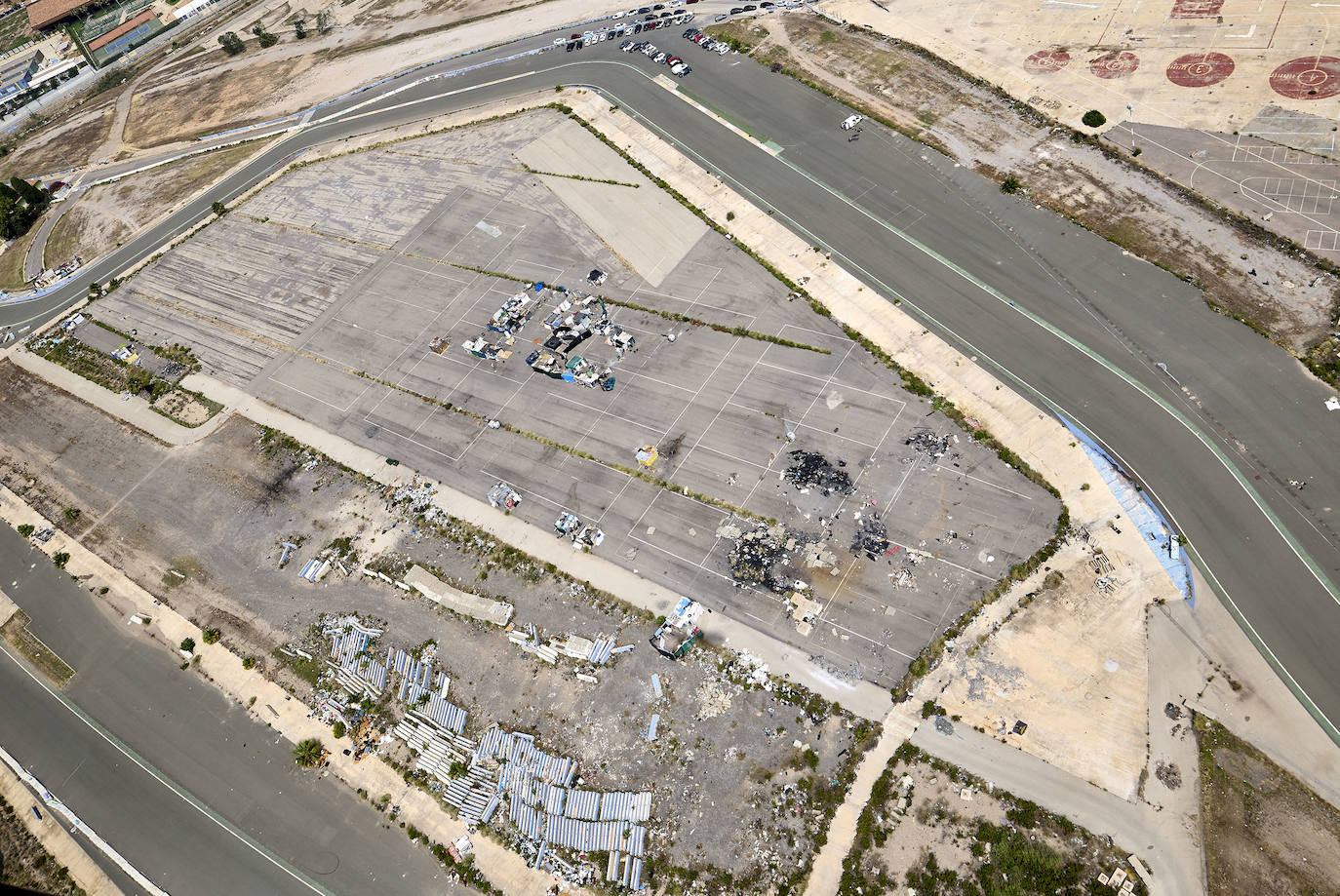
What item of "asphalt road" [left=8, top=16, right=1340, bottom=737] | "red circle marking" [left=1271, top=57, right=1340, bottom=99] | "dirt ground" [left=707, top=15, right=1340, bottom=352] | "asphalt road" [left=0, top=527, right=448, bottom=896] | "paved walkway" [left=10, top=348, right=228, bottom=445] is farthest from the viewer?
"red circle marking" [left=1271, top=57, right=1340, bottom=99]

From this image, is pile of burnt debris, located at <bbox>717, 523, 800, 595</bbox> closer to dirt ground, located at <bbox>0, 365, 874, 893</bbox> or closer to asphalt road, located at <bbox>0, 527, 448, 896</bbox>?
dirt ground, located at <bbox>0, 365, 874, 893</bbox>

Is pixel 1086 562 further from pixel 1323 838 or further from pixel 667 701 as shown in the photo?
pixel 667 701

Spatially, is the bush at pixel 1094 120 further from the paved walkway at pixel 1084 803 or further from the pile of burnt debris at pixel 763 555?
the paved walkway at pixel 1084 803

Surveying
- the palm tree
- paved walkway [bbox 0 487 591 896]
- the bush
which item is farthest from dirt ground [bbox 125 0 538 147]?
the palm tree

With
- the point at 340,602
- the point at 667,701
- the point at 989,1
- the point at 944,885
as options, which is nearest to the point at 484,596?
the point at 340,602

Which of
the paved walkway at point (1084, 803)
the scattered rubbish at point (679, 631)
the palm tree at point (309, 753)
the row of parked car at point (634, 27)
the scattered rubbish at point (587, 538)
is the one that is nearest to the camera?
the paved walkway at point (1084, 803)

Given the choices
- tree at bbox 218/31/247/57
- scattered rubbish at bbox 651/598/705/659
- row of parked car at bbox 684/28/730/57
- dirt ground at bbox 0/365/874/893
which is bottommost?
dirt ground at bbox 0/365/874/893

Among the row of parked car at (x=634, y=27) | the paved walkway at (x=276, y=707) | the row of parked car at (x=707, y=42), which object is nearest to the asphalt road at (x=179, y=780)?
the paved walkway at (x=276, y=707)
